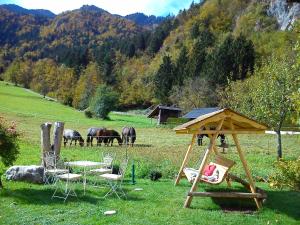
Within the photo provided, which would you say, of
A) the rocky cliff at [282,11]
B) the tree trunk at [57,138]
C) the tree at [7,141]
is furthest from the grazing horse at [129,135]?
the rocky cliff at [282,11]

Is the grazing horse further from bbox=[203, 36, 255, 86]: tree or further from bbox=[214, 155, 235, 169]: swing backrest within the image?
bbox=[203, 36, 255, 86]: tree

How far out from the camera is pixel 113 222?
1095cm

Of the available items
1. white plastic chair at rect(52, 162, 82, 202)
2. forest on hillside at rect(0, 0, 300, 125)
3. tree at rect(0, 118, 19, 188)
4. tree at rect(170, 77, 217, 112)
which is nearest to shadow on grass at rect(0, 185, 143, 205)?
white plastic chair at rect(52, 162, 82, 202)

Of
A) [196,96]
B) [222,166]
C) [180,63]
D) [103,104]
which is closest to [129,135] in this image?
[222,166]

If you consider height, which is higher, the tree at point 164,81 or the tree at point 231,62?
the tree at point 231,62

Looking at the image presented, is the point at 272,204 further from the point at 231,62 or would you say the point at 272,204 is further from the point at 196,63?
the point at 196,63

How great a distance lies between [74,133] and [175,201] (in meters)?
23.0

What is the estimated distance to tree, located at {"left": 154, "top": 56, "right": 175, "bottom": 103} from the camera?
98.2 m

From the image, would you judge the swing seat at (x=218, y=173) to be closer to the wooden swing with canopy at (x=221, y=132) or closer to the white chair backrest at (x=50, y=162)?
the wooden swing with canopy at (x=221, y=132)

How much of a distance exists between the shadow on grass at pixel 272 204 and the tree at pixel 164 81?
83072 mm

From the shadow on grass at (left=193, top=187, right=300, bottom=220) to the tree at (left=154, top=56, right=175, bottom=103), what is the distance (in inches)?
3271

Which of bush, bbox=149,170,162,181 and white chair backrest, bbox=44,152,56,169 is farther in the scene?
bush, bbox=149,170,162,181

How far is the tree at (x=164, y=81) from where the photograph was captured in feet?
322

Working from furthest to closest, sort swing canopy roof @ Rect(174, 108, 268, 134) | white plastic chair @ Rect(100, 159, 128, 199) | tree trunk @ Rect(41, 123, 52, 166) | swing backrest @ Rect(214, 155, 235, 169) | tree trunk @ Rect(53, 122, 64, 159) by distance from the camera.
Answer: tree trunk @ Rect(53, 122, 64, 159), tree trunk @ Rect(41, 123, 52, 166), white plastic chair @ Rect(100, 159, 128, 199), swing backrest @ Rect(214, 155, 235, 169), swing canopy roof @ Rect(174, 108, 268, 134)
